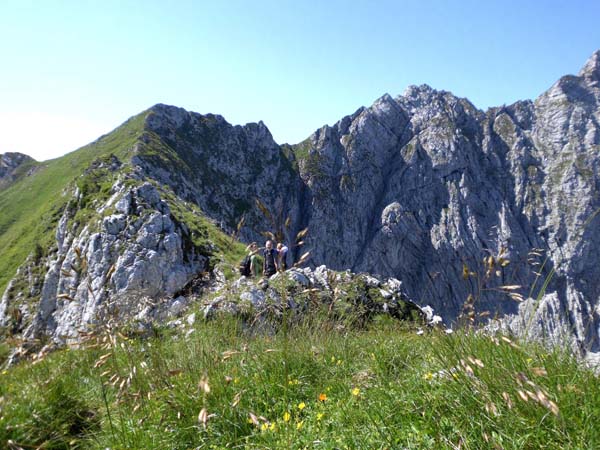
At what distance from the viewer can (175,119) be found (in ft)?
289

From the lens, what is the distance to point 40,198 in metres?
72.7

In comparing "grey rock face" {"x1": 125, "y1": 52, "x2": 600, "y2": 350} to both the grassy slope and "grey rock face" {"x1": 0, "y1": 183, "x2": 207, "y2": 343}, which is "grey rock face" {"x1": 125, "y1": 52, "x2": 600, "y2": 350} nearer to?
the grassy slope

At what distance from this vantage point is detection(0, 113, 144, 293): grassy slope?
49250mm

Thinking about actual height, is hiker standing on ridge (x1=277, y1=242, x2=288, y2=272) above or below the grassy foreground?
above

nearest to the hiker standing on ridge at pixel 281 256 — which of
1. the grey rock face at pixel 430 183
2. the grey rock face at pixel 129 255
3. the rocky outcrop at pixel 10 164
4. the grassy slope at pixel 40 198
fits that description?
the grey rock face at pixel 129 255

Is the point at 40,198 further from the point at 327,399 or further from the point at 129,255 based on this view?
the point at 327,399

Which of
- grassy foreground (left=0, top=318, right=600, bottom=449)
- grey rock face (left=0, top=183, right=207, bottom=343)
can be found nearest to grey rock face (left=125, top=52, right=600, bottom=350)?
grey rock face (left=0, top=183, right=207, bottom=343)

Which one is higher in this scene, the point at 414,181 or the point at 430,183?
the point at 414,181

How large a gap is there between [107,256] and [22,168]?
339 feet

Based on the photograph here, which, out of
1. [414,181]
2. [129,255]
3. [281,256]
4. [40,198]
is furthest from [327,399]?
[414,181]

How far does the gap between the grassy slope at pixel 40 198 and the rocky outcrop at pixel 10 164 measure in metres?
6.77

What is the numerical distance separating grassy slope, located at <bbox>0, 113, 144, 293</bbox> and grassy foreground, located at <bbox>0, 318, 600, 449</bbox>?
141 ft

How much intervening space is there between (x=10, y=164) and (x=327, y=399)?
437 ft

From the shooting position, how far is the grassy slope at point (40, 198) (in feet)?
162
